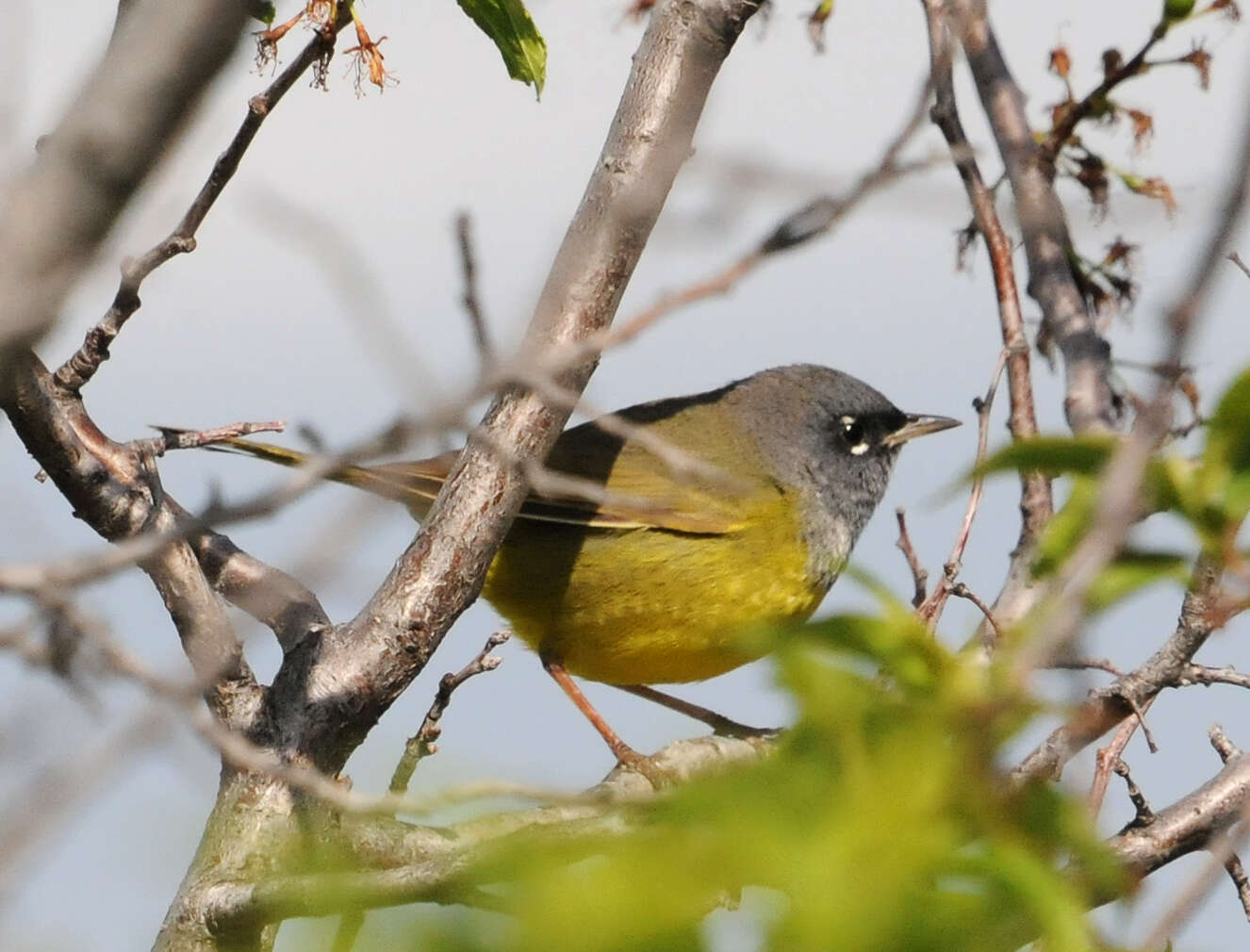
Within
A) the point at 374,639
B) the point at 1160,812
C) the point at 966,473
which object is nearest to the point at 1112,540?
the point at 966,473

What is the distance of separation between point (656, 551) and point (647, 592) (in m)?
0.16

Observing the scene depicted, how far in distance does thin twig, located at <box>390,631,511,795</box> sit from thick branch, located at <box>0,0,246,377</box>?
3.02 metres

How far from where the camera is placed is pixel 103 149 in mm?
1503

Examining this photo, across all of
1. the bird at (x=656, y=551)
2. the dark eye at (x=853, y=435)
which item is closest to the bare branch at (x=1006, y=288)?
the bird at (x=656, y=551)

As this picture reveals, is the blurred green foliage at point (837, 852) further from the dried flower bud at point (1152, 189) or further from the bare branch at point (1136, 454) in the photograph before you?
the dried flower bud at point (1152, 189)

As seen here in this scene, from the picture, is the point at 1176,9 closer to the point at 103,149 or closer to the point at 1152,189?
the point at 1152,189

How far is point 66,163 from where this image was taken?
4.98ft

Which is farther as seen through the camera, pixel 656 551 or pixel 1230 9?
pixel 656 551

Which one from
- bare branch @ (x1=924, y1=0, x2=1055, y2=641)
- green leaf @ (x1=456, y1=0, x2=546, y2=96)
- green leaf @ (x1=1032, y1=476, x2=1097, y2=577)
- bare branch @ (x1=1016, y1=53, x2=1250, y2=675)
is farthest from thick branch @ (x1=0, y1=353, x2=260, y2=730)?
bare branch @ (x1=1016, y1=53, x2=1250, y2=675)

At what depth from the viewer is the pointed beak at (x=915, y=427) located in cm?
663

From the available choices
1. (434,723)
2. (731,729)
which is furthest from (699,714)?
(434,723)

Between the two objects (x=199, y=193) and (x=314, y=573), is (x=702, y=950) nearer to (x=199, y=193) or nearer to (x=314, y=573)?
(x=314, y=573)

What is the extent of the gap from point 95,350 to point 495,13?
49.7 inches

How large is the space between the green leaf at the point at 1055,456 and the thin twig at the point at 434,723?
119 inches
